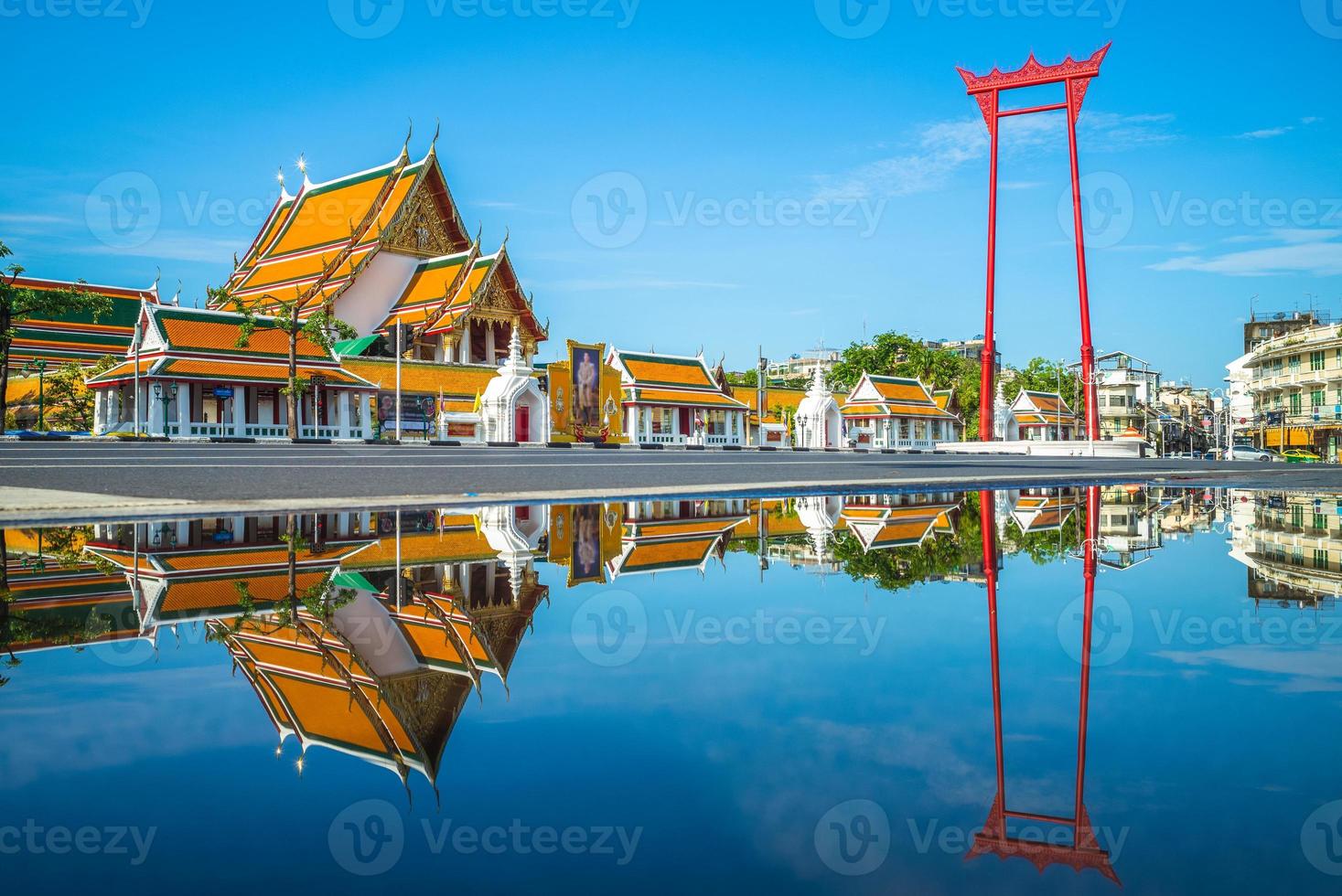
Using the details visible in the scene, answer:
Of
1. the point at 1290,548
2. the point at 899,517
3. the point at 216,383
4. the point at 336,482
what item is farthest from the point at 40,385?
the point at 1290,548

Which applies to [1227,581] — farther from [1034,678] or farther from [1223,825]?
[1223,825]

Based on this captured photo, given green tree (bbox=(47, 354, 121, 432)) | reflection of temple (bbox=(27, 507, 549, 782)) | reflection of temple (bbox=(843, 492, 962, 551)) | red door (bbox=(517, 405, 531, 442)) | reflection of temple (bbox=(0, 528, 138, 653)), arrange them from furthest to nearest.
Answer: red door (bbox=(517, 405, 531, 442))
green tree (bbox=(47, 354, 121, 432))
reflection of temple (bbox=(843, 492, 962, 551))
reflection of temple (bbox=(0, 528, 138, 653))
reflection of temple (bbox=(27, 507, 549, 782))

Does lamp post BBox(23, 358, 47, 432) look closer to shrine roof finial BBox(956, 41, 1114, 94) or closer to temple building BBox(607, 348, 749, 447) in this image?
temple building BBox(607, 348, 749, 447)

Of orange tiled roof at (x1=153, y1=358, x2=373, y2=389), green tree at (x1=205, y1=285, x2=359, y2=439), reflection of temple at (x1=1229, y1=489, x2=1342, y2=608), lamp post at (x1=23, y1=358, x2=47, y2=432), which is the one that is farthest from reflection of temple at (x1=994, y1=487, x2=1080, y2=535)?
lamp post at (x1=23, y1=358, x2=47, y2=432)

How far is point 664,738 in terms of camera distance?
93.4 inches

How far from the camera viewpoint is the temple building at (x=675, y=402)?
5128cm

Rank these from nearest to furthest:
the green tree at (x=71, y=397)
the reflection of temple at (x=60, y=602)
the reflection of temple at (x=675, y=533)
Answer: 1. the reflection of temple at (x=60, y=602)
2. the reflection of temple at (x=675, y=533)
3. the green tree at (x=71, y=397)

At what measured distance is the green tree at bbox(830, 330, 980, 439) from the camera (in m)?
78.4

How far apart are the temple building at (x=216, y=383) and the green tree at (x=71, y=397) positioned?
239 cm

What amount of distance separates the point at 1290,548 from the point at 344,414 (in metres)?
37.3

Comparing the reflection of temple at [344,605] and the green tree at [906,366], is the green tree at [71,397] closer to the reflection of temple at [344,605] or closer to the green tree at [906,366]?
the reflection of temple at [344,605]

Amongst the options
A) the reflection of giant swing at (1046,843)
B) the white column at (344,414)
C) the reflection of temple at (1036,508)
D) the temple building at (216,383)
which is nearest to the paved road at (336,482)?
the reflection of temple at (1036,508)

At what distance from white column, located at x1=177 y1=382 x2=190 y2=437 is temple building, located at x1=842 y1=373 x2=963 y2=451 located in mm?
37197

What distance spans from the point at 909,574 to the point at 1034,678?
2.44 meters
